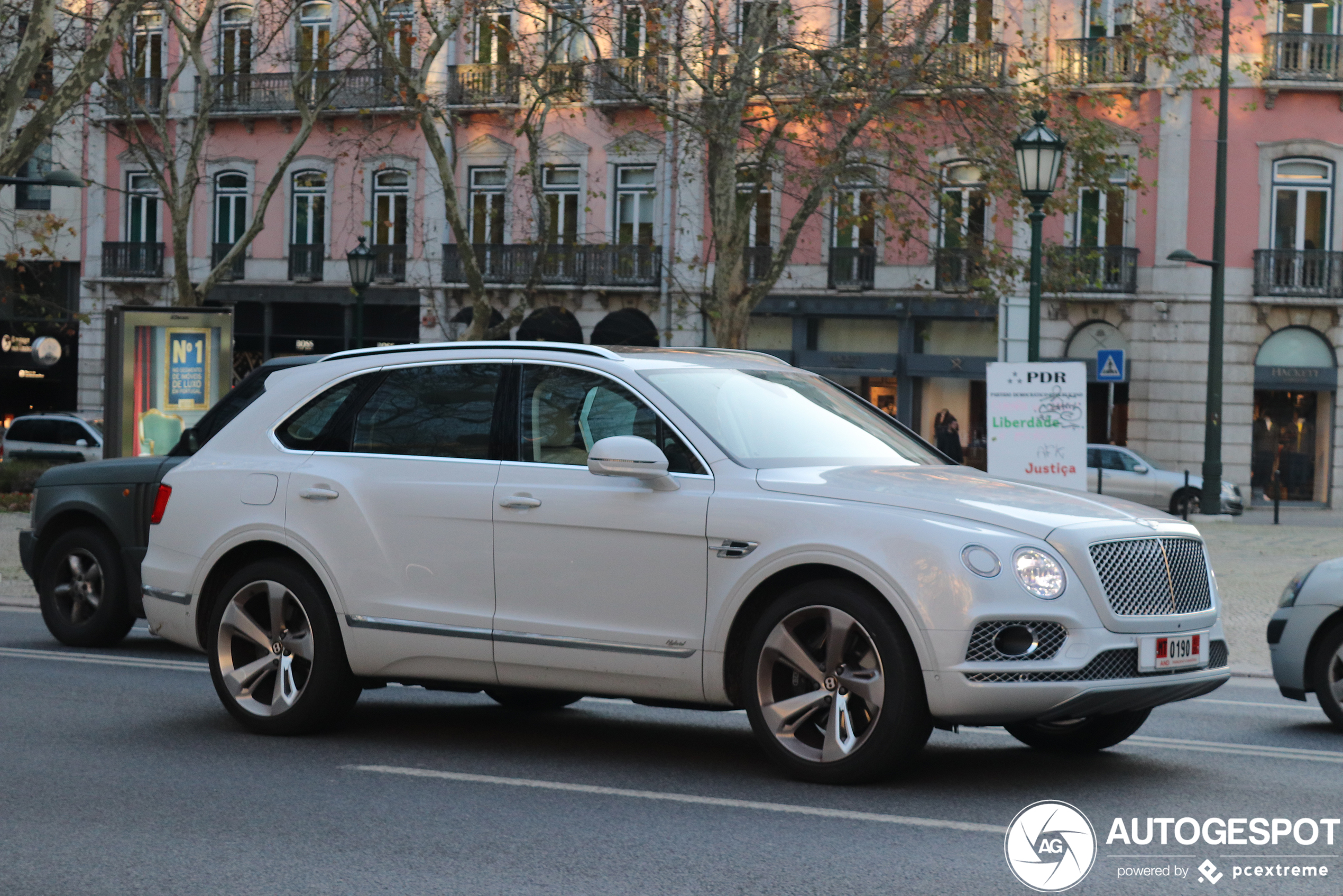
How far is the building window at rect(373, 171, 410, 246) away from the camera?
145 feet

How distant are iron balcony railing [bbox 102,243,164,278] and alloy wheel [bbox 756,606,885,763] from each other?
139 feet

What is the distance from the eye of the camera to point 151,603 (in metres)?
8.87

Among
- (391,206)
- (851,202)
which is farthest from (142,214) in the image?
(851,202)

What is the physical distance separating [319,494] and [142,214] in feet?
138

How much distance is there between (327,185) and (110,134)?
6866 millimetres

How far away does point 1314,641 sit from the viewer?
9.66 meters

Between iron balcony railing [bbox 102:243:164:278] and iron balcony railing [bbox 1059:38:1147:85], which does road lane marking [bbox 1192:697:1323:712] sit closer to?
iron balcony railing [bbox 1059:38:1147:85]

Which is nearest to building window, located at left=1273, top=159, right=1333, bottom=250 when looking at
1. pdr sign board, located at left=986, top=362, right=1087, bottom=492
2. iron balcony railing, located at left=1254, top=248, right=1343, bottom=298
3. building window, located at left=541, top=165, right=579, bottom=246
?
iron balcony railing, located at left=1254, top=248, right=1343, bottom=298

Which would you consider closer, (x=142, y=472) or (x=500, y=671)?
(x=500, y=671)

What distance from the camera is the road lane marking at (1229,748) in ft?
27.5

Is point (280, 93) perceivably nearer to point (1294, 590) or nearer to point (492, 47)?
point (492, 47)

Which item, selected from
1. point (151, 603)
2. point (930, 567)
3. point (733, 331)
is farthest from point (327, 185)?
point (930, 567)

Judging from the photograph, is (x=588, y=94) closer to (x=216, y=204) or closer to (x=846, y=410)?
(x=216, y=204)

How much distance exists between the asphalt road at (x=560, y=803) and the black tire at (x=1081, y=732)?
4.0 inches
